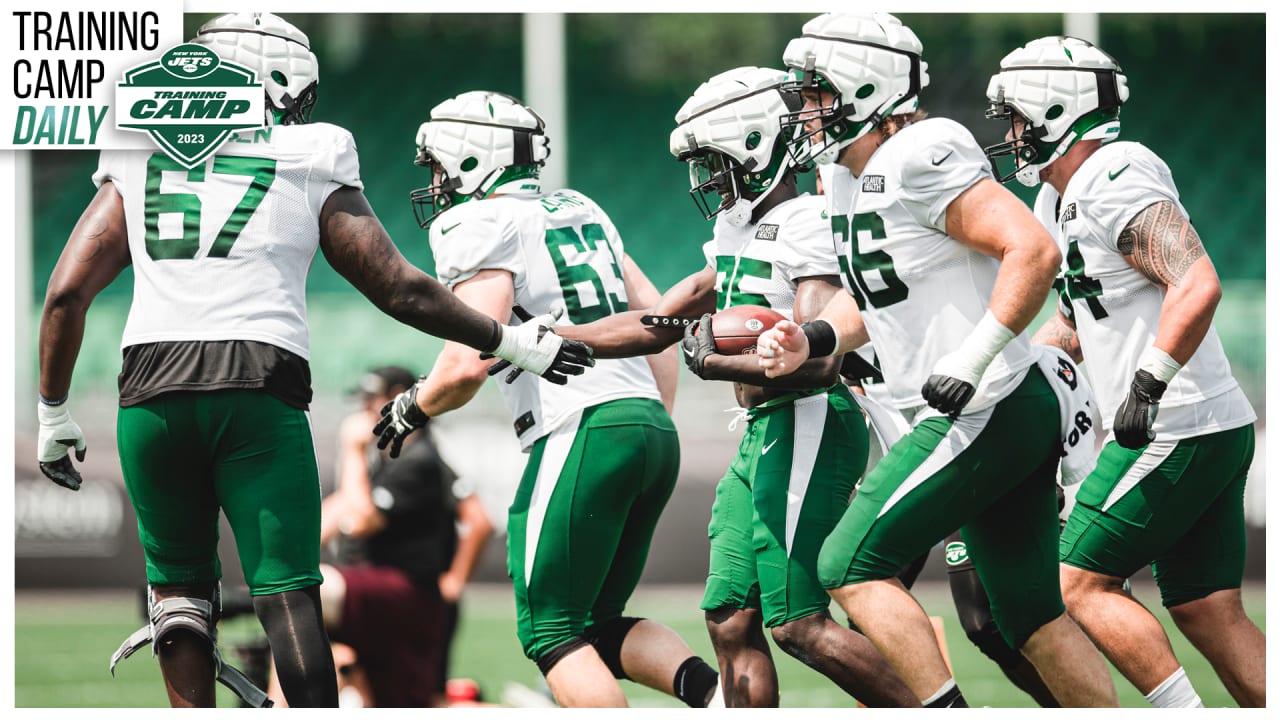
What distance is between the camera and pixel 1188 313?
13.3 feet

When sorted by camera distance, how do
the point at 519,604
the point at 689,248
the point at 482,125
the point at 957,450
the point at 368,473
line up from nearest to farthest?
the point at 957,450 → the point at 519,604 → the point at 482,125 → the point at 368,473 → the point at 689,248

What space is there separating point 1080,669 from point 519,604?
153 cm

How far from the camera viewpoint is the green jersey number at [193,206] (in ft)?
12.2

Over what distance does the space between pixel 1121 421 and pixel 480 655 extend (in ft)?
16.4

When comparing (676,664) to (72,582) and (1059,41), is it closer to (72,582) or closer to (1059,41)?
(1059,41)

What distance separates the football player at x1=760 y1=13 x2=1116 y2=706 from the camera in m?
3.73

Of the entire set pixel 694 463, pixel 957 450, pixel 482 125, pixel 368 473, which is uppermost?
pixel 482 125

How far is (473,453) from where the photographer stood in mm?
10266

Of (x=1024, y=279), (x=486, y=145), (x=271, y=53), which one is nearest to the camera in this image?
(x=1024, y=279)

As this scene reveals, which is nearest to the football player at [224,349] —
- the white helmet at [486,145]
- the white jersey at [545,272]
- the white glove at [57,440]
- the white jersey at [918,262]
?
the white glove at [57,440]

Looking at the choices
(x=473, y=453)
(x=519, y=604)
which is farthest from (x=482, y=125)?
(x=473, y=453)

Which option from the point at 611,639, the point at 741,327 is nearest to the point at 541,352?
the point at 741,327

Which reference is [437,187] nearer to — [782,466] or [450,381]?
[450,381]

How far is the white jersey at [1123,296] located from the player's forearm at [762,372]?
804mm
